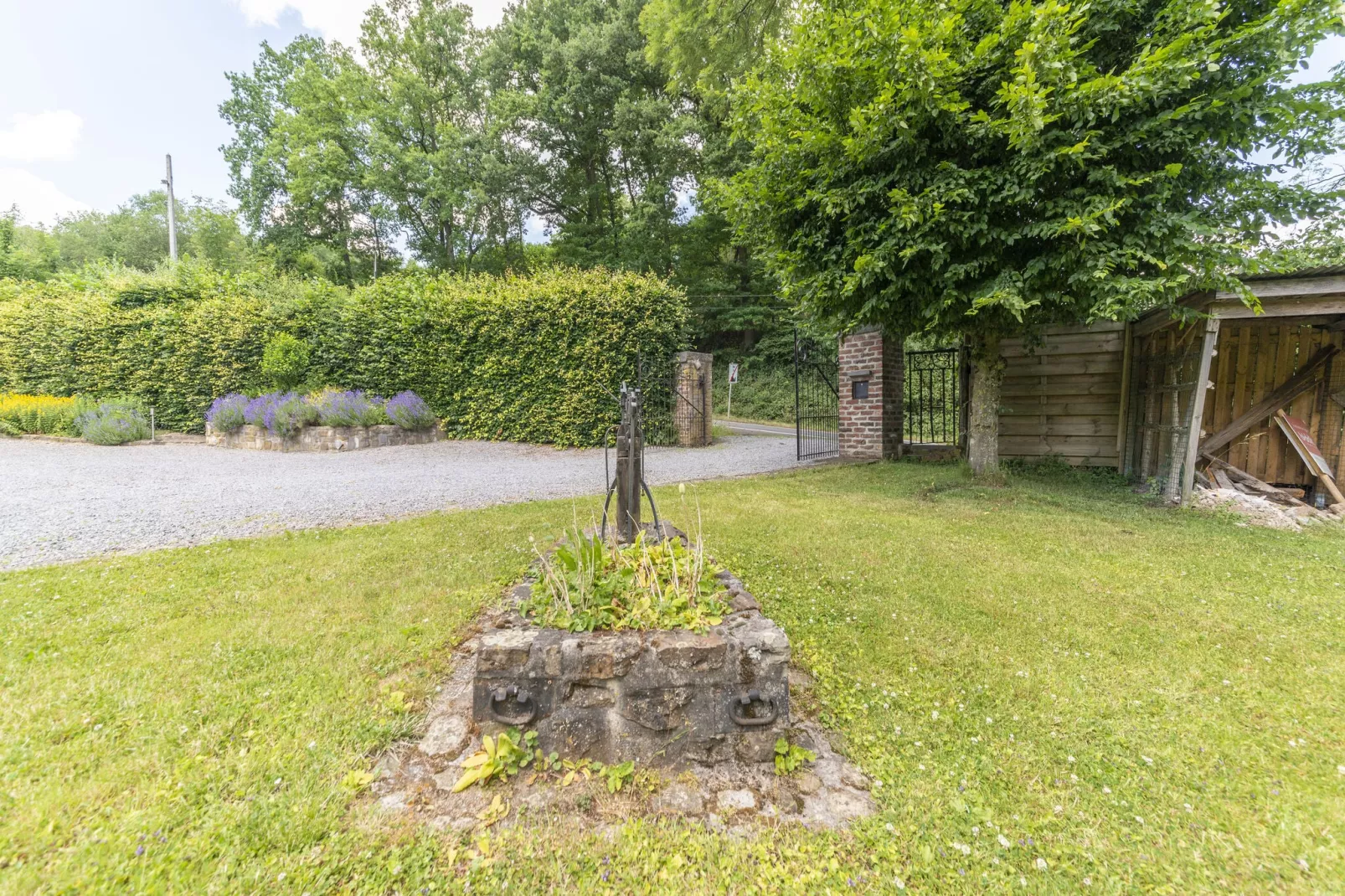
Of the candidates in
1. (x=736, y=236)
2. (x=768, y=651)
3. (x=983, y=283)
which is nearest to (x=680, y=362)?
(x=736, y=236)

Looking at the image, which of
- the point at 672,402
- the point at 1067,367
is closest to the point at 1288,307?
the point at 1067,367

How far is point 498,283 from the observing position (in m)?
11.0

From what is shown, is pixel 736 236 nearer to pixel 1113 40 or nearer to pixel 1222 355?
pixel 1113 40

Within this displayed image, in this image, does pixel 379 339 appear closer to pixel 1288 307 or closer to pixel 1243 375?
pixel 1288 307

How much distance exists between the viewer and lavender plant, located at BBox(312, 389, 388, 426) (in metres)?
9.74

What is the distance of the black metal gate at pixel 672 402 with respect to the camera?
9.98 m

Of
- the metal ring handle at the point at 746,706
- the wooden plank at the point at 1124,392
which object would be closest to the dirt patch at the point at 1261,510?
the wooden plank at the point at 1124,392

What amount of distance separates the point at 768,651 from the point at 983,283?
14.9 ft

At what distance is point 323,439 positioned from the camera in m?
9.66

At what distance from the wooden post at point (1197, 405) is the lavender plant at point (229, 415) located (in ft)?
46.1

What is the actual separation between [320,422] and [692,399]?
702 cm

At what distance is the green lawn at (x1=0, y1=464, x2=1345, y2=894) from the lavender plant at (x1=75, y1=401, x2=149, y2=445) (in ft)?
30.7

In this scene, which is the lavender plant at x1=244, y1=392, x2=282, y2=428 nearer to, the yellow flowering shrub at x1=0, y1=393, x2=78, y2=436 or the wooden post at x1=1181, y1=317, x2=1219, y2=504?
the yellow flowering shrub at x1=0, y1=393, x2=78, y2=436

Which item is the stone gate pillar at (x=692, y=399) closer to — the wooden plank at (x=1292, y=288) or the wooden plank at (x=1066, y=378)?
the wooden plank at (x=1066, y=378)
